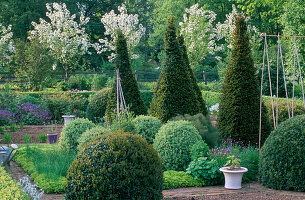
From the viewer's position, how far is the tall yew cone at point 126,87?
9328 mm

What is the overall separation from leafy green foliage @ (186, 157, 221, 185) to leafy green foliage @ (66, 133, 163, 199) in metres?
1.74

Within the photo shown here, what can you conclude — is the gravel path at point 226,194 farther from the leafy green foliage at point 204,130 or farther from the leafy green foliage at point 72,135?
the leafy green foliage at point 72,135

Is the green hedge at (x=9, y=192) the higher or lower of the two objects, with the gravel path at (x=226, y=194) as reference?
higher

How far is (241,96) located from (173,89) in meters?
1.52

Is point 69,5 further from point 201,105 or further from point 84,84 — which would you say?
point 201,105

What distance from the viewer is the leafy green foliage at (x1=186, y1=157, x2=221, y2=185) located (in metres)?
5.97

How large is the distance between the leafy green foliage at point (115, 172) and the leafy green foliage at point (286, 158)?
82.3 inches

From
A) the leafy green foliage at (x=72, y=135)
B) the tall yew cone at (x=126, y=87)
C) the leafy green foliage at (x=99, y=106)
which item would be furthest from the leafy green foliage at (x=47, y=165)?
the leafy green foliage at (x=99, y=106)

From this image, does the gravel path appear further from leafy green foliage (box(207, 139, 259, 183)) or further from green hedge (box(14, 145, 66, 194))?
leafy green foliage (box(207, 139, 259, 183))

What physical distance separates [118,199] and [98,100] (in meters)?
8.70

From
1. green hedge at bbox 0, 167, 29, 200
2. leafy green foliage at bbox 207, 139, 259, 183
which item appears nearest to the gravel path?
leafy green foliage at bbox 207, 139, 259, 183

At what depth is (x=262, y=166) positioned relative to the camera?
5789 millimetres

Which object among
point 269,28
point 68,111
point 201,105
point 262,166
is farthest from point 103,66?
point 262,166

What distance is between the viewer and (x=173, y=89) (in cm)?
836
